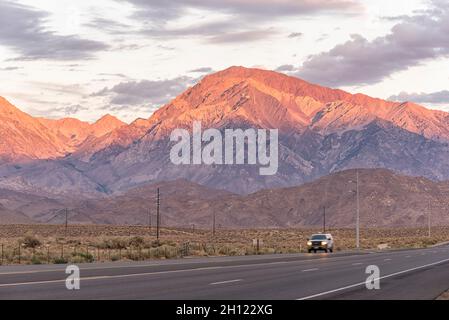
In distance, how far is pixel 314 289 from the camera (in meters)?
23.2

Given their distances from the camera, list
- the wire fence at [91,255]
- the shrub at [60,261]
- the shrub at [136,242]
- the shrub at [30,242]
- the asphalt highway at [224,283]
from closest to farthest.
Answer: the asphalt highway at [224,283] → the shrub at [60,261] → the wire fence at [91,255] → the shrub at [30,242] → the shrub at [136,242]

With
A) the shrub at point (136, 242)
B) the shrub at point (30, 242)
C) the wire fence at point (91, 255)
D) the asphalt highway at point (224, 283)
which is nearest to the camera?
the asphalt highway at point (224, 283)

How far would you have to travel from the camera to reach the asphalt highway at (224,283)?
819 inches

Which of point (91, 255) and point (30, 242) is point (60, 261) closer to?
point (91, 255)

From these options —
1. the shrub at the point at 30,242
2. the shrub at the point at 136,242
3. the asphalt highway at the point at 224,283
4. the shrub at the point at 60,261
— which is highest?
the asphalt highway at the point at 224,283

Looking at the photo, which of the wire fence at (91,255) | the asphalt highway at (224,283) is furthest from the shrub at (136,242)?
the asphalt highway at (224,283)

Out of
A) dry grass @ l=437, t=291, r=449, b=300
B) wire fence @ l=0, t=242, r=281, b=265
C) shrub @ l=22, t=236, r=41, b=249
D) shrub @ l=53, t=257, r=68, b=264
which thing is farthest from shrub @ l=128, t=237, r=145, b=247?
dry grass @ l=437, t=291, r=449, b=300

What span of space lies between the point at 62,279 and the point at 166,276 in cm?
394

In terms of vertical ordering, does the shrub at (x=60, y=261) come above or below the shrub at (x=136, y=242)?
above

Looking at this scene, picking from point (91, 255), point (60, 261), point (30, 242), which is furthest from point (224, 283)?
point (30, 242)

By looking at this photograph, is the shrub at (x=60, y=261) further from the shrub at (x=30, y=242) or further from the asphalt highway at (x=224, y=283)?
the shrub at (x=30, y=242)

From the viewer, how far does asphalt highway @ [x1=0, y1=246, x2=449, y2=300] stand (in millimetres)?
20812
